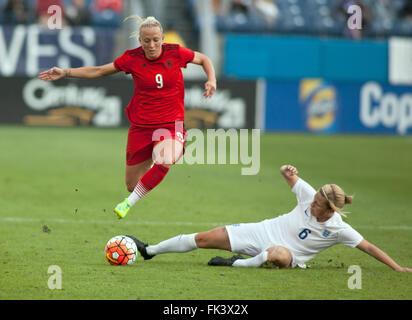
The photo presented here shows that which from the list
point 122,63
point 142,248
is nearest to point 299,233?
point 142,248

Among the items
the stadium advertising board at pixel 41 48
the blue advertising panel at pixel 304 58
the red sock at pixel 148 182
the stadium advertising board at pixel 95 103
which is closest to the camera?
the red sock at pixel 148 182

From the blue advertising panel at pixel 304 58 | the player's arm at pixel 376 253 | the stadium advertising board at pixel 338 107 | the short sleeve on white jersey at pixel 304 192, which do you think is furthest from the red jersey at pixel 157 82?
the blue advertising panel at pixel 304 58

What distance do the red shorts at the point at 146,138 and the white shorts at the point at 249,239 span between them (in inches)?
60.6

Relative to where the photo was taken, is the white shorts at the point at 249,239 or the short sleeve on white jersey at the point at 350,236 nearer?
the short sleeve on white jersey at the point at 350,236

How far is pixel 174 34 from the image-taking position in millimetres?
23734

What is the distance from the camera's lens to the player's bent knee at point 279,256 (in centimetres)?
673

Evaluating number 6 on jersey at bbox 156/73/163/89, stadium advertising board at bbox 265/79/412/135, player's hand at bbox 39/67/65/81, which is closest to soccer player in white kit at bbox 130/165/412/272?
number 6 on jersey at bbox 156/73/163/89

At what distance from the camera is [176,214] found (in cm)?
1027

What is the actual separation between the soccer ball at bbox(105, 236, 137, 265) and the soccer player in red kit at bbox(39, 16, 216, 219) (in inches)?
34.3

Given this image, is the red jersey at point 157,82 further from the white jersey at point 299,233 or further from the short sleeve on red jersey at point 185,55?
the white jersey at point 299,233

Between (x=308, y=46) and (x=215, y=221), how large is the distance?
15380 millimetres

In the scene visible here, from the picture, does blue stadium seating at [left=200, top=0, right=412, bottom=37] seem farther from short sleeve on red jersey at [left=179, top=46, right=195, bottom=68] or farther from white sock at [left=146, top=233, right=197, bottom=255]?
white sock at [left=146, top=233, right=197, bottom=255]

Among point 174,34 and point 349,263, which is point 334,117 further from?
point 349,263
